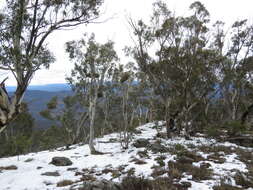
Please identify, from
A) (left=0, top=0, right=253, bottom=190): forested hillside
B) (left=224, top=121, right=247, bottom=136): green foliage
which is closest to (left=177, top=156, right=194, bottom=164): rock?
(left=0, top=0, right=253, bottom=190): forested hillside

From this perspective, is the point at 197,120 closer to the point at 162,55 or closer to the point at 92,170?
the point at 162,55

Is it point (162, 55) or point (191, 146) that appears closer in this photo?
point (191, 146)

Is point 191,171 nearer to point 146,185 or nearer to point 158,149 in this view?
point 146,185

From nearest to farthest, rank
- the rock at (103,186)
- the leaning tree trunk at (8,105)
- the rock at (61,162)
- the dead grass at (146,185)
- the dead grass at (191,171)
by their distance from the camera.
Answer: the rock at (103,186) < the dead grass at (146,185) < the dead grass at (191,171) < the leaning tree trunk at (8,105) < the rock at (61,162)

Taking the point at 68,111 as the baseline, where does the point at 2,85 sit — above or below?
above

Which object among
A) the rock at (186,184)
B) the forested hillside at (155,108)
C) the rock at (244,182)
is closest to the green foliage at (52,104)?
the forested hillside at (155,108)

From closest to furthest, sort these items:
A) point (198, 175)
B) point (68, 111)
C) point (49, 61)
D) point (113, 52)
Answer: point (198, 175) < point (49, 61) < point (113, 52) < point (68, 111)

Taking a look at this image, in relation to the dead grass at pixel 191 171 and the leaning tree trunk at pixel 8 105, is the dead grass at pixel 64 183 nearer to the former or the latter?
the leaning tree trunk at pixel 8 105

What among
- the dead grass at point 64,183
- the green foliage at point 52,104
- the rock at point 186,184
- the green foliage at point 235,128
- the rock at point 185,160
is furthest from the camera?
the green foliage at point 52,104

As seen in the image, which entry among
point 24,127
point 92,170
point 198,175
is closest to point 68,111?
point 24,127

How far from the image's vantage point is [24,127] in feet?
118

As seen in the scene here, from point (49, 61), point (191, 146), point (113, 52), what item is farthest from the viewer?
point (113, 52)

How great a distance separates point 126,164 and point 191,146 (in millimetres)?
5135

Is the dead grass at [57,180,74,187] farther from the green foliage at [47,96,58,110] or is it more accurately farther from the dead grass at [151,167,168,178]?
the green foliage at [47,96,58,110]
